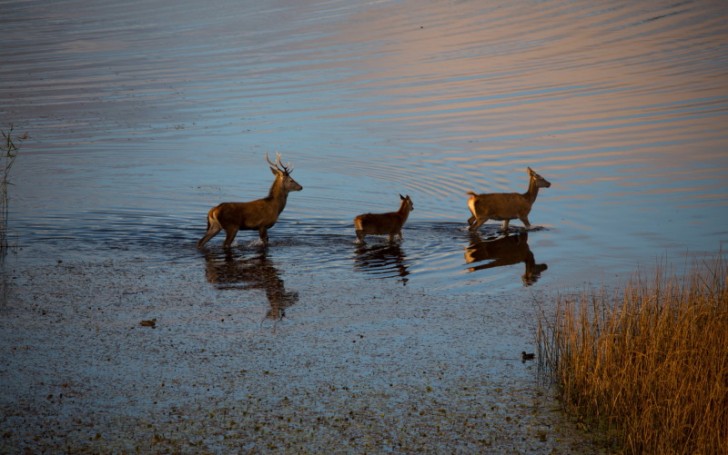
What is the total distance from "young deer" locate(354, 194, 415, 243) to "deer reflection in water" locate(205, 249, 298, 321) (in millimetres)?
1526

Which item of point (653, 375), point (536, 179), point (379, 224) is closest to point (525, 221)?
point (536, 179)

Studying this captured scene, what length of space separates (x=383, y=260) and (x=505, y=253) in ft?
6.11

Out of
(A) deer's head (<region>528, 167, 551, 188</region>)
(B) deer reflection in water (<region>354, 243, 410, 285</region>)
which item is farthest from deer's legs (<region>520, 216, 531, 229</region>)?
(B) deer reflection in water (<region>354, 243, 410, 285</region>)

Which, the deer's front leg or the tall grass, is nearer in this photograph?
the tall grass

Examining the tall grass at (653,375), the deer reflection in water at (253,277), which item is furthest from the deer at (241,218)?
the tall grass at (653,375)

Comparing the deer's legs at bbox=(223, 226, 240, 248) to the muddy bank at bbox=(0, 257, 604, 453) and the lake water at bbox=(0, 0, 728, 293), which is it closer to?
the lake water at bbox=(0, 0, 728, 293)

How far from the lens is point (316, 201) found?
1900cm

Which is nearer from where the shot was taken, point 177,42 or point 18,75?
point 18,75

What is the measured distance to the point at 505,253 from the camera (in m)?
15.3

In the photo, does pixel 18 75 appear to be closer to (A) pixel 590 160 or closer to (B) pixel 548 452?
(A) pixel 590 160

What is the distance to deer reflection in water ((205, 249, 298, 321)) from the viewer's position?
12258 mm

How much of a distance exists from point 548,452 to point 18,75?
1241 inches

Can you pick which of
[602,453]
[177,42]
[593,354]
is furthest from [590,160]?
[177,42]

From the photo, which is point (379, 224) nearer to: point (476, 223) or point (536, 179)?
point (476, 223)
